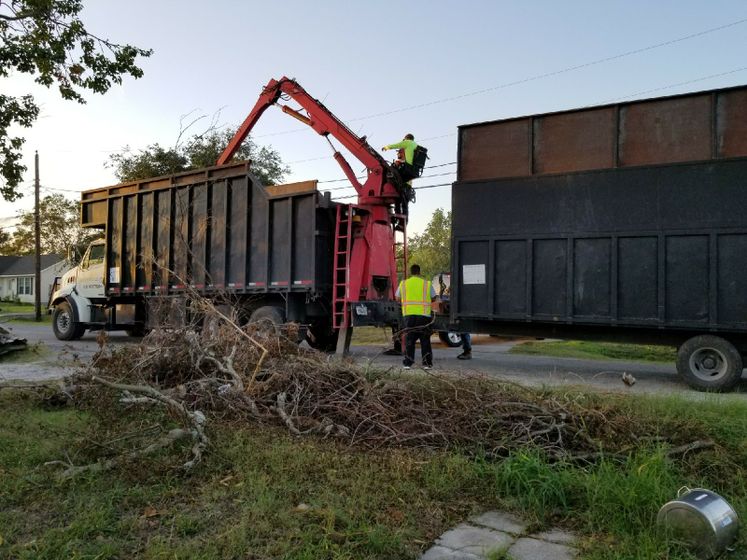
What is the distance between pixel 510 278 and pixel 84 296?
11.5 meters

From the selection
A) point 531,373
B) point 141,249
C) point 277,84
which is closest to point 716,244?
point 531,373

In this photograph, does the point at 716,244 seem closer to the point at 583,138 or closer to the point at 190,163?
the point at 583,138

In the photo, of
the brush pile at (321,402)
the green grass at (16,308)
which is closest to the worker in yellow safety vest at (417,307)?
the brush pile at (321,402)

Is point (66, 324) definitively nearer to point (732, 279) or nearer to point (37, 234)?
point (732, 279)

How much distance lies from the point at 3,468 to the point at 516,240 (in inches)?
280

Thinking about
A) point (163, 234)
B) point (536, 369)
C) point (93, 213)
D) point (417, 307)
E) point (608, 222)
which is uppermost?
point (93, 213)

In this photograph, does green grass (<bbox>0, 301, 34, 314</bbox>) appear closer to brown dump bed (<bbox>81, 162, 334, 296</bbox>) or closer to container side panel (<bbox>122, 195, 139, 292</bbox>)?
container side panel (<bbox>122, 195, 139, 292</bbox>)

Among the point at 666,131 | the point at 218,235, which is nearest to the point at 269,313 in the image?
the point at 218,235

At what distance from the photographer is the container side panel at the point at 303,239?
10953 mm

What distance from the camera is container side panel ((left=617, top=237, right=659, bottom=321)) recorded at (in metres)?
8.03

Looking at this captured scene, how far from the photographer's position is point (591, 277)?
842 centimetres

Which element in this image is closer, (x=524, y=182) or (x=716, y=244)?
(x=716, y=244)

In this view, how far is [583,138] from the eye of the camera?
8711 mm

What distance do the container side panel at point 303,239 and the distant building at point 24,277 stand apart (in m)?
56.9
